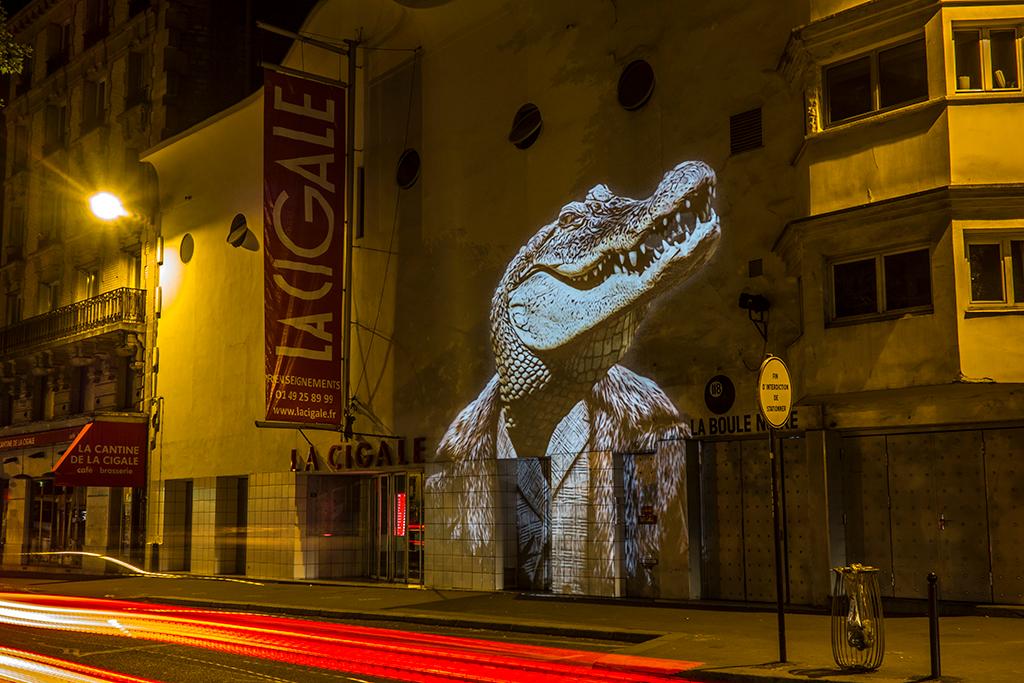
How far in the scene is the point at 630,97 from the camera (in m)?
18.4

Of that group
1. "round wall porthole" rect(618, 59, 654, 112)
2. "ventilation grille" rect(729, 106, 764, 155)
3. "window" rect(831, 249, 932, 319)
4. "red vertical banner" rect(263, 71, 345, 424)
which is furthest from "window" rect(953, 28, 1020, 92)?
"red vertical banner" rect(263, 71, 345, 424)

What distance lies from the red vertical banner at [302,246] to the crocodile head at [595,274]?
4.30 metres

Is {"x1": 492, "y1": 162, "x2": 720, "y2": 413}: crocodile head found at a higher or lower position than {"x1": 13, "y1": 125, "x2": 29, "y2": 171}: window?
lower

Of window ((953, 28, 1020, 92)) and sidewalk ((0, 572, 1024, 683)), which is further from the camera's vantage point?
window ((953, 28, 1020, 92))

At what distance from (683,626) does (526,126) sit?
999 cm

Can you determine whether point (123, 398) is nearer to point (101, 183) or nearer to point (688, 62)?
point (101, 183)

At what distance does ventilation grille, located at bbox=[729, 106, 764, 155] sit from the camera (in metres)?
16.5

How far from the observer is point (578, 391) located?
750 inches

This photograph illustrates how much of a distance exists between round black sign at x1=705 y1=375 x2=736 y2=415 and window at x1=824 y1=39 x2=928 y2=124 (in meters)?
4.06

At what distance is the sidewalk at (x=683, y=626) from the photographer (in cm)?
1072

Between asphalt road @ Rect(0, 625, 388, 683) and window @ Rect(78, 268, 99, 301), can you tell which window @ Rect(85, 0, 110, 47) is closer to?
window @ Rect(78, 268, 99, 301)

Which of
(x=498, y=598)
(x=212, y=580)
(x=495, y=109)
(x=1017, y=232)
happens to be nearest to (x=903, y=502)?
(x=1017, y=232)

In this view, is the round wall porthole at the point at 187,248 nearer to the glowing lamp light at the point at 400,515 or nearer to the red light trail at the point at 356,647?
the glowing lamp light at the point at 400,515

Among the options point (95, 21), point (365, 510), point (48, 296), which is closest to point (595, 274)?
point (365, 510)
